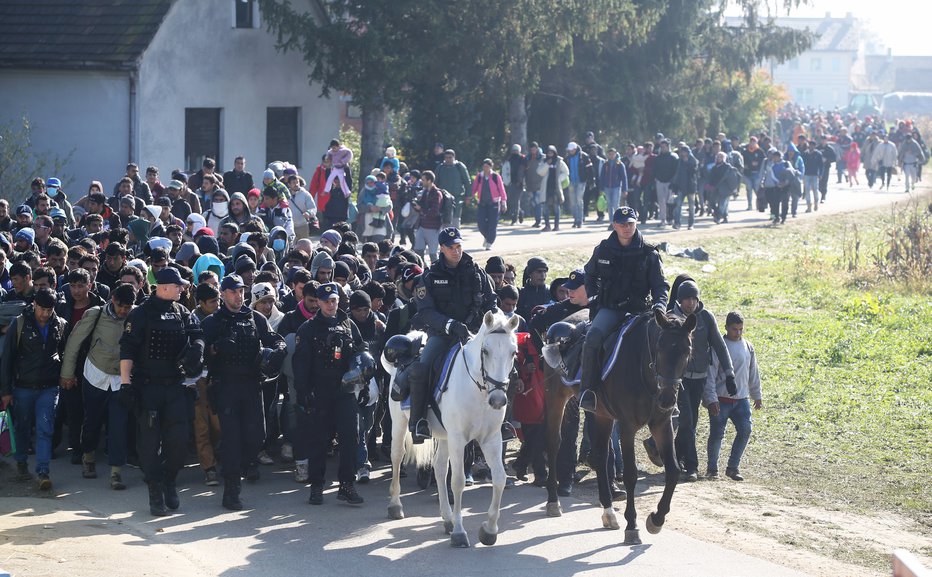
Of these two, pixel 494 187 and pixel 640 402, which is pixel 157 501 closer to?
pixel 640 402

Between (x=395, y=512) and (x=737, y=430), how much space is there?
3741 mm

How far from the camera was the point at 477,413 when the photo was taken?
1078 centimetres

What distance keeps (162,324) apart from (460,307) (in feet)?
8.36

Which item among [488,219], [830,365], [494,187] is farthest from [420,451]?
[494,187]

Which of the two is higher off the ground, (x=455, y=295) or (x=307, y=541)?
(x=455, y=295)

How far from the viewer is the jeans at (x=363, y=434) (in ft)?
40.8

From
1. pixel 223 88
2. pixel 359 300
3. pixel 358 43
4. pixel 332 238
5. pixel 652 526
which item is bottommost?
pixel 652 526

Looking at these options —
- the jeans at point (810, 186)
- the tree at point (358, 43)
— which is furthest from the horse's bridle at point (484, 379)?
the jeans at point (810, 186)

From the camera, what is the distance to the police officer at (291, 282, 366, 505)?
1179cm

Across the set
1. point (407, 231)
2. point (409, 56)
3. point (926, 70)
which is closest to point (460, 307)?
point (407, 231)

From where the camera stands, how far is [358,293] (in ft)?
41.9

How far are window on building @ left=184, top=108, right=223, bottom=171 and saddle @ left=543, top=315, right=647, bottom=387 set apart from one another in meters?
18.4

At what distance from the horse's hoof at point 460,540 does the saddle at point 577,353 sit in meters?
1.88

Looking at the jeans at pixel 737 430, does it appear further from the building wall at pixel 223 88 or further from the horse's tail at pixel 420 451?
the building wall at pixel 223 88
